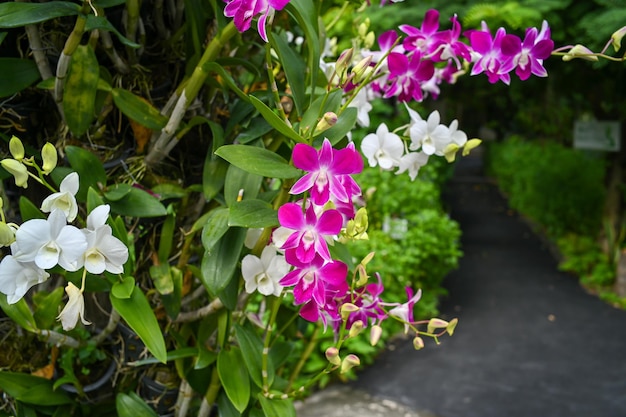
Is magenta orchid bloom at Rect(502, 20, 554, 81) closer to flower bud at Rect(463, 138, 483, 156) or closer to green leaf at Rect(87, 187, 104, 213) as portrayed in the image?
flower bud at Rect(463, 138, 483, 156)

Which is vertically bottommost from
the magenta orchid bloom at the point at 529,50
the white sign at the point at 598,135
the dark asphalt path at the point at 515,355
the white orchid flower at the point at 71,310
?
the dark asphalt path at the point at 515,355

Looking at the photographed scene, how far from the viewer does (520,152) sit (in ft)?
29.0

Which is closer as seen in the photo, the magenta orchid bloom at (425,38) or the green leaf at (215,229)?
the green leaf at (215,229)

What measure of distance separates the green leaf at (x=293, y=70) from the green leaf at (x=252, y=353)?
0.28m

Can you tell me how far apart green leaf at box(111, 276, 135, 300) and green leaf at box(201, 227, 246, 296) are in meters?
0.07

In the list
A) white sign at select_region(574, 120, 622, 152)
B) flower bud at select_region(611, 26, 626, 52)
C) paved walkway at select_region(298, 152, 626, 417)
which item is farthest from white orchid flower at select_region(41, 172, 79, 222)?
white sign at select_region(574, 120, 622, 152)

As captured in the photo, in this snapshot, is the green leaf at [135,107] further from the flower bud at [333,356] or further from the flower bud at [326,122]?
the flower bud at [333,356]

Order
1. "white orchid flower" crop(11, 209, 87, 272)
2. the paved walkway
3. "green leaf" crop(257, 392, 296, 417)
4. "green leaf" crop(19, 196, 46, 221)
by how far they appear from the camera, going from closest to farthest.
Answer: "white orchid flower" crop(11, 209, 87, 272), "green leaf" crop(19, 196, 46, 221), "green leaf" crop(257, 392, 296, 417), the paved walkway

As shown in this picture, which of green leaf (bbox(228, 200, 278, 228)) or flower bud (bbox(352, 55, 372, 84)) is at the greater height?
flower bud (bbox(352, 55, 372, 84))

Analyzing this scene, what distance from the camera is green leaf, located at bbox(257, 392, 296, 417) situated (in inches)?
28.2

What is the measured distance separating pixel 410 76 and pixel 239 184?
254mm

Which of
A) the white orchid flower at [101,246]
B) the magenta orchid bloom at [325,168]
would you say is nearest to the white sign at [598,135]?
the magenta orchid bloom at [325,168]

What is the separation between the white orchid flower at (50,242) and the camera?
0.51 m

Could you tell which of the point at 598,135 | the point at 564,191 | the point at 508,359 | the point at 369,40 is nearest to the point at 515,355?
the point at 508,359
